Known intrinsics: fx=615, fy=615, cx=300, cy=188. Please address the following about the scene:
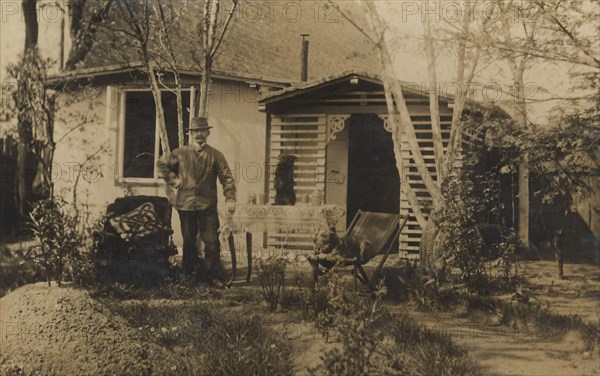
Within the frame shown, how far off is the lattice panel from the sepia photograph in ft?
0.12

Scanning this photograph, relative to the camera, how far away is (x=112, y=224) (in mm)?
7090

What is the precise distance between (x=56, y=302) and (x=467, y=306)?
3.93 metres

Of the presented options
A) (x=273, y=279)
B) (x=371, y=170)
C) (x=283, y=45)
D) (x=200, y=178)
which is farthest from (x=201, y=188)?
(x=283, y=45)

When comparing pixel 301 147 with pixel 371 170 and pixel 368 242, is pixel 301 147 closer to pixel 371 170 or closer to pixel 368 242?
pixel 368 242

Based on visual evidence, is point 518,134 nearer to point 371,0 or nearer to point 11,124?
point 371,0

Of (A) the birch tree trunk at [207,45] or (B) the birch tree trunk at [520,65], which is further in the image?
(A) the birch tree trunk at [207,45]

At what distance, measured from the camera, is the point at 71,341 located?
203 inches

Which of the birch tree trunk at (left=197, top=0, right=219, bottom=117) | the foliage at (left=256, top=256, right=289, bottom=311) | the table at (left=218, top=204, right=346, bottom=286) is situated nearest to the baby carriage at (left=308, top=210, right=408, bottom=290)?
the foliage at (left=256, top=256, right=289, bottom=311)

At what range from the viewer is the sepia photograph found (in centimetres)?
503

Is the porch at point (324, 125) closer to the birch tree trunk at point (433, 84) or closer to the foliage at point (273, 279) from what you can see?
the birch tree trunk at point (433, 84)

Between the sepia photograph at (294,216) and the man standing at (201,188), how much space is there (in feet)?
0.08

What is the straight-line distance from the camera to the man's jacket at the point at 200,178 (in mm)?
6977

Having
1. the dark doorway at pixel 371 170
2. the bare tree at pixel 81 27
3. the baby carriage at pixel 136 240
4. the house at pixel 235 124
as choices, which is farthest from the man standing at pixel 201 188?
the dark doorway at pixel 371 170

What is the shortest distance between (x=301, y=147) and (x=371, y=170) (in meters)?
4.74
